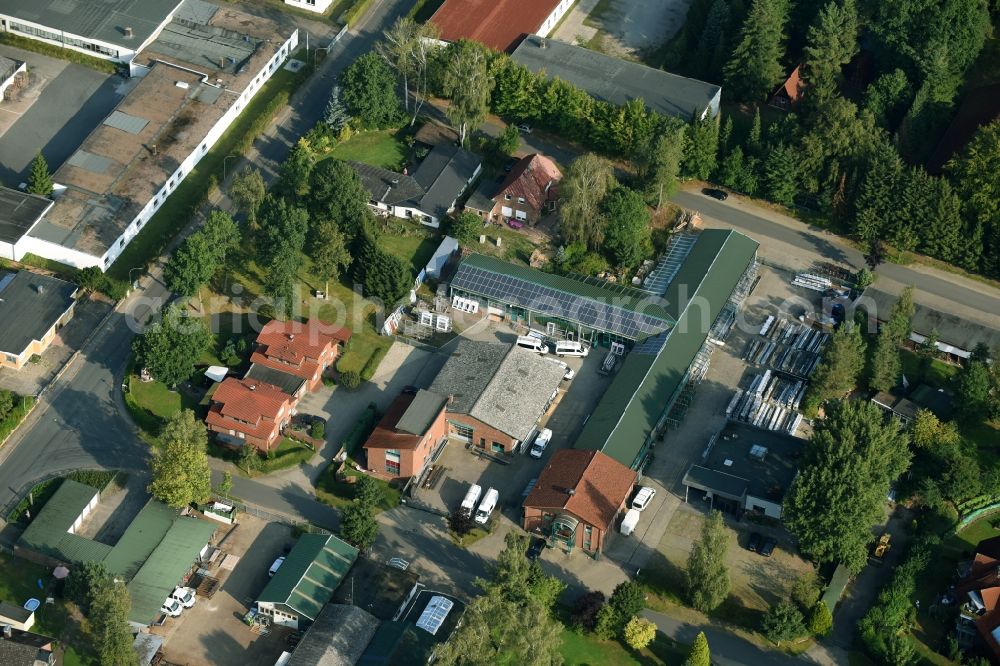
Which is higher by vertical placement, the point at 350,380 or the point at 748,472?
the point at 748,472

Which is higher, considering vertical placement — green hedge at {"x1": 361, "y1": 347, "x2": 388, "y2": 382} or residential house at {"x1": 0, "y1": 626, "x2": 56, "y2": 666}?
green hedge at {"x1": 361, "y1": 347, "x2": 388, "y2": 382}

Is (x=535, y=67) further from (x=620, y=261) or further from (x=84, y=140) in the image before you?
(x=84, y=140)

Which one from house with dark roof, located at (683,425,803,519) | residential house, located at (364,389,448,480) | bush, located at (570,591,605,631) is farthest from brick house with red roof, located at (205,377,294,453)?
house with dark roof, located at (683,425,803,519)

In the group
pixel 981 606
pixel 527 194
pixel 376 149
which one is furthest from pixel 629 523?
pixel 376 149

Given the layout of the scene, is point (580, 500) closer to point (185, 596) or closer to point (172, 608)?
point (185, 596)

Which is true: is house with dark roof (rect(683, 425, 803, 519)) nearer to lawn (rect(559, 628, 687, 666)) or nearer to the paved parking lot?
lawn (rect(559, 628, 687, 666))

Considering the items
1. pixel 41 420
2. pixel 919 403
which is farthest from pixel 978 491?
pixel 41 420

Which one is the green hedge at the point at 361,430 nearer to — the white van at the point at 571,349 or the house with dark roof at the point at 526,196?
the white van at the point at 571,349

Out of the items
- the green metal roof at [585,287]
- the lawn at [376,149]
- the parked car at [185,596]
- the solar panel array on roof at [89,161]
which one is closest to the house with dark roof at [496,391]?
the green metal roof at [585,287]
